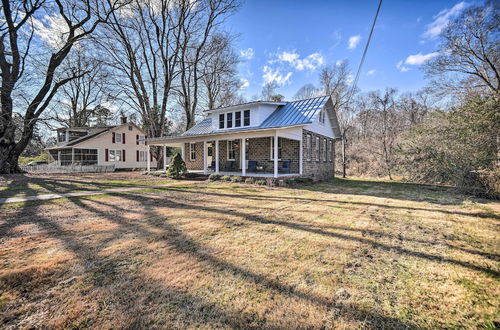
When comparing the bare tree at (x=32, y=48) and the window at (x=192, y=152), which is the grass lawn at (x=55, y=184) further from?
the window at (x=192, y=152)

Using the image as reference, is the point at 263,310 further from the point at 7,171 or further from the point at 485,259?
the point at 7,171

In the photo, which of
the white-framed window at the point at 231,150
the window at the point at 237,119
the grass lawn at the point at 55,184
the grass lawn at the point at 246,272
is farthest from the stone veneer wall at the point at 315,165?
the grass lawn at the point at 246,272

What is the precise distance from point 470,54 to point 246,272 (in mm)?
20182

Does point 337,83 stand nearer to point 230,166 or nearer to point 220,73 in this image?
point 220,73

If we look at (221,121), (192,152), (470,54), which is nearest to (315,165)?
(221,121)

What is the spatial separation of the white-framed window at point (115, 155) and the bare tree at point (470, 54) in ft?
103

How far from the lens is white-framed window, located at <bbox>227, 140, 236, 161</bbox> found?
51.2ft

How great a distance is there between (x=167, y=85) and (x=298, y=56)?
12808 millimetres

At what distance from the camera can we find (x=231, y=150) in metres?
15.7

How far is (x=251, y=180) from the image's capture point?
1107 centimetres

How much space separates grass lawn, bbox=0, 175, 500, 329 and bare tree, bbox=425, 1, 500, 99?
14.6 metres

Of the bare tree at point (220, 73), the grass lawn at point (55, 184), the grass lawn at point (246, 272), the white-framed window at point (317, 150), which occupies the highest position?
the bare tree at point (220, 73)

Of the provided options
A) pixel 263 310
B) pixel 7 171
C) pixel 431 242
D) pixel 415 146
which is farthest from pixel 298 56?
pixel 7 171

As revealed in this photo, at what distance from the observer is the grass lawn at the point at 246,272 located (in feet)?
6.19
